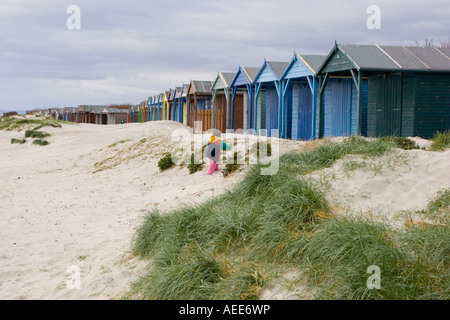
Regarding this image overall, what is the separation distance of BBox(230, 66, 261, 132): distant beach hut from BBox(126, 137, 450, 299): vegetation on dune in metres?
14.4

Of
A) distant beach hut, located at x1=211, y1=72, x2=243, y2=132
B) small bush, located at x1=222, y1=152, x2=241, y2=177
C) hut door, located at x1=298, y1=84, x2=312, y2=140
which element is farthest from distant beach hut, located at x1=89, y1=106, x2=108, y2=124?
small bush, located at x1=222, y1=152, x2=241, y2=177

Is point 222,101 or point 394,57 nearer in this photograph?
point 394,57

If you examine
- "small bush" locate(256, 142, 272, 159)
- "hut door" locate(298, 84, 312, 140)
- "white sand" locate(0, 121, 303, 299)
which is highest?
"hut door" locate(298, 84, 312, 140)

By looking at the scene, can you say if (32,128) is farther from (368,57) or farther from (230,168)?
(230,168)

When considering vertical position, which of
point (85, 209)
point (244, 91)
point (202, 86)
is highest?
point (202, 86)

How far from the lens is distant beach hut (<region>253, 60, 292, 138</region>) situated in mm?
19094

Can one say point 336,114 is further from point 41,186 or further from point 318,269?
point 318,269

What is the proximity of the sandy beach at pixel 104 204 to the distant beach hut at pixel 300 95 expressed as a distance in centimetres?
504

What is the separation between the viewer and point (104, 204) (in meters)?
11.3

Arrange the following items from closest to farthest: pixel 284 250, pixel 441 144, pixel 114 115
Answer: pixel 284 250, pixel 441 144, pixel 114 115

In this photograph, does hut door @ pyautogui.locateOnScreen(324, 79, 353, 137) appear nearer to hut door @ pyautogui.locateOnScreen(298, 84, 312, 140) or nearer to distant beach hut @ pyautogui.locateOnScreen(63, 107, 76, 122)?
hut door @ pyautogui.locateOnScreen(298, 84, 312, 140)

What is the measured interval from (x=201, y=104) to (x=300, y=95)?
14.2 m

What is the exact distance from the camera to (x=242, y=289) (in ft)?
16.1

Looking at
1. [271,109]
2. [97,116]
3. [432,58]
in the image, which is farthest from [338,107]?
[97,116]
